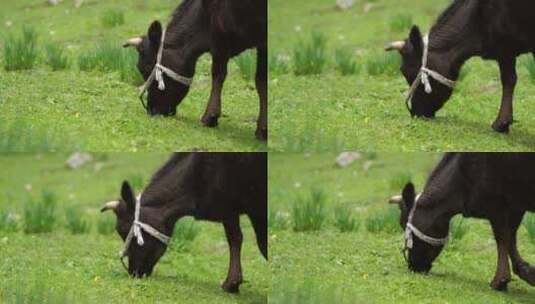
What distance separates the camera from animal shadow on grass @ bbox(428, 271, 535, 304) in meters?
8.91

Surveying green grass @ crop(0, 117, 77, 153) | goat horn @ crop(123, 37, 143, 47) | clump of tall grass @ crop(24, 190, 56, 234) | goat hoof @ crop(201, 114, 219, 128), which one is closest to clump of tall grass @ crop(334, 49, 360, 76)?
goat hoof @ crop(201, 114, 219, 128)

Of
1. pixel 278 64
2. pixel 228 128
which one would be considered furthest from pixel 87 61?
pixel 278 64

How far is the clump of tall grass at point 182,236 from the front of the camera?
1017 cm

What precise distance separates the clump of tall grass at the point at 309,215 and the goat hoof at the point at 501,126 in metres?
1.56

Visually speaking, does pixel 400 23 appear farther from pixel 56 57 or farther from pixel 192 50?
pixel 56 57

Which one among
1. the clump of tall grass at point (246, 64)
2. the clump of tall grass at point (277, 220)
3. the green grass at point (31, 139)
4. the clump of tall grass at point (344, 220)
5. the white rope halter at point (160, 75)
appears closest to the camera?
the green grass at point (31, 139)

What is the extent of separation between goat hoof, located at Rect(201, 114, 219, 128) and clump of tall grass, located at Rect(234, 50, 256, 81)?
0.74 meters

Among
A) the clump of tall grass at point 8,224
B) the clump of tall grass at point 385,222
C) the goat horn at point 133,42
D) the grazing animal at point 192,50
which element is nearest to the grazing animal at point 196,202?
the grazing animal at point 192,50

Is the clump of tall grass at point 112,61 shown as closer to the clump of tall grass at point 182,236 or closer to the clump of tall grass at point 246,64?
the clump of tall grass at point 246,64

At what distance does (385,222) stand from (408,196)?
0.74 metres

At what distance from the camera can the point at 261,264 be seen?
31.4ft

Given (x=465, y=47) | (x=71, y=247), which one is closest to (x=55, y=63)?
(x=71, y=247)

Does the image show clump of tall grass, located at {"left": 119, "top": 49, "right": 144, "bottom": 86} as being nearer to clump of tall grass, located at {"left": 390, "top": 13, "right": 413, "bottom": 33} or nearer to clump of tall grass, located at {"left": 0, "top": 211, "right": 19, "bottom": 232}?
clump of tall grass, located at {"left": 0, "top": 211, "right": 19, "bottom": 232}

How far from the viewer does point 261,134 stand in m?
9.06
